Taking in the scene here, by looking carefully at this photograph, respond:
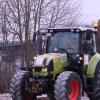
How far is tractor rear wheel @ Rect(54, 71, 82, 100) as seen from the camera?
11.9m

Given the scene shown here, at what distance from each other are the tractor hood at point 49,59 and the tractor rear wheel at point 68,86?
58 cm

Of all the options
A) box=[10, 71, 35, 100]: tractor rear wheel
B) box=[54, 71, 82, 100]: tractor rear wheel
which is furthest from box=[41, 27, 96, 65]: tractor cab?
box=[10, 71, 35, 100]: tractor rear wheel

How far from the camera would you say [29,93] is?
43.5ft

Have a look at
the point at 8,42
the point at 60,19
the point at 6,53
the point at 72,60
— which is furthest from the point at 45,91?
the point at 60,19

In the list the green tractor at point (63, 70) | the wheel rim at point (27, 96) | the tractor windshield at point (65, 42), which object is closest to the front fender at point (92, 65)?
the green tractor at point (63, 70)


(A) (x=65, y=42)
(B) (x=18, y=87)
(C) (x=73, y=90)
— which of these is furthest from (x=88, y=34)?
(B) (x=18, y=87)

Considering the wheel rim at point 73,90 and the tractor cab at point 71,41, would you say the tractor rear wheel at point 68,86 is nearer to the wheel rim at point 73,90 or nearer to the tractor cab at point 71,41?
the wheel rim at point 73,90

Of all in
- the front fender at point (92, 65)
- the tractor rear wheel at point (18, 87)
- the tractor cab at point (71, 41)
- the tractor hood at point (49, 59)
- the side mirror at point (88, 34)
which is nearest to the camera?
the tractor hood at point (49, 59)

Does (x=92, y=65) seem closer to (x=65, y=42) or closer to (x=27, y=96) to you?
(x=65, y=42)

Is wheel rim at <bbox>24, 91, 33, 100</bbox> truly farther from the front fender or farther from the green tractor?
the front fender

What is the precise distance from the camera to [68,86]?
40.4 ft

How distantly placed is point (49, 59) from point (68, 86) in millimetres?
998

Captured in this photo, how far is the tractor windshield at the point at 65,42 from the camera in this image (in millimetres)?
13219

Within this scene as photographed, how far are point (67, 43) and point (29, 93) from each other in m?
1.90
